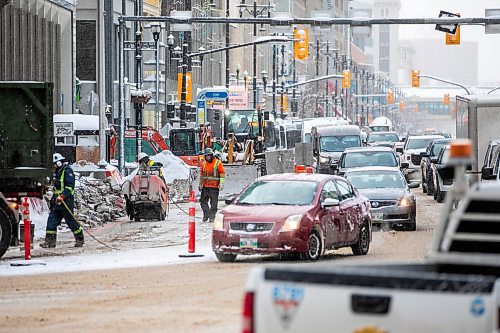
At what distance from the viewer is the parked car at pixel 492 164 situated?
2344cm

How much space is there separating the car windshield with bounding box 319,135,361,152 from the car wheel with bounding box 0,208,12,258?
3331 centimetres

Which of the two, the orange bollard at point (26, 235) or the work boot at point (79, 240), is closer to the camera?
the orange bollard at point (26, 235)

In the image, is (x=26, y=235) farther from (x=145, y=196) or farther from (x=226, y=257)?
(x=145, y=196)

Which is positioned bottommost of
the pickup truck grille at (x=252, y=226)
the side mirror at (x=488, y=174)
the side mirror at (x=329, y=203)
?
the pickup truck grille at (x=252, y=226)

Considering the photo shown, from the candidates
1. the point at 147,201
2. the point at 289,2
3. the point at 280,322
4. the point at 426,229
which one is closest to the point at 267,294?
the point at 280,322

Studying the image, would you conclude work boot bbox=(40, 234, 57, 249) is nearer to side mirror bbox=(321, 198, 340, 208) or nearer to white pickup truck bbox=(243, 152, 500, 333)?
side mirror bbox=(321, 198, 340, 208)

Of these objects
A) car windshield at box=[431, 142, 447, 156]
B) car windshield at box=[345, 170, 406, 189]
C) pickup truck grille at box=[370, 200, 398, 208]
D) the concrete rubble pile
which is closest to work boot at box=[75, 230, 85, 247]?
the concrete rubble pile

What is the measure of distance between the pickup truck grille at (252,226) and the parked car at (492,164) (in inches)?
159

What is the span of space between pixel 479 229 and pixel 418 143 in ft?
152

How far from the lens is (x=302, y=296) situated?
7.69m

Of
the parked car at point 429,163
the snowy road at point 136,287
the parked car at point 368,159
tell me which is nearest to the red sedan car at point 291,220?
the snowy road at point 136,287

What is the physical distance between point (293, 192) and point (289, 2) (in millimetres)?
131707

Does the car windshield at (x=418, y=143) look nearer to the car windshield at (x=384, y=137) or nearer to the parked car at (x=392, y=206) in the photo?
the car windshield at (x=384, y=137)

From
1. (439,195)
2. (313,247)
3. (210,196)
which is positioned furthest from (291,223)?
(439,195)
